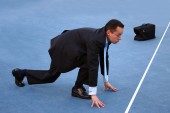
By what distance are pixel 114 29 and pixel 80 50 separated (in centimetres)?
44

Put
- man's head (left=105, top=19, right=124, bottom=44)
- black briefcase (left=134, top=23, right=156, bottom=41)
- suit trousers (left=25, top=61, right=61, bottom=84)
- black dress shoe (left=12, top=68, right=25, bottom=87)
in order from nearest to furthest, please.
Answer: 1. man's head (left=105, top=19, right=124, bottom=44)
2. suit trousers (left=25, top=61, right=61, bottom=84)
3. black dress shoe (left=12, top=68, right=25, bottom=87)
4. black briefcase (left=134, top=23, right=156, bottom=41)

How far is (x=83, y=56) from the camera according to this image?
129 inches

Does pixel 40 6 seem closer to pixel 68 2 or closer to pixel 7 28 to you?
pixel 68 2

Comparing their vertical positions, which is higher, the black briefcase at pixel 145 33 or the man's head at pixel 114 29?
the man's head at pixel 114 29

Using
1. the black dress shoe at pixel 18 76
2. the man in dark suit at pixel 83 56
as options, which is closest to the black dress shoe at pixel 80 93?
the man in dark suit at pixel 83 56

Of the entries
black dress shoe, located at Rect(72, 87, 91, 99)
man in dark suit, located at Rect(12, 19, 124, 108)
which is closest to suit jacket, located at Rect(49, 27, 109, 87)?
man in dark suit, located at Rect(12, 19, 124, 108)

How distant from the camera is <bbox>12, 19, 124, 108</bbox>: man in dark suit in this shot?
3.06m

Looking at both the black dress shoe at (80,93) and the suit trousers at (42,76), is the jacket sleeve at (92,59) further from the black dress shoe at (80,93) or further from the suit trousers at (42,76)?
the suit trousers at (42,76)

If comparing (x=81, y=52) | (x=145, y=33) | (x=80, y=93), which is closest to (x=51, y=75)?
(x=80, y=93)

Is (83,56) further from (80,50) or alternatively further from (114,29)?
(114,29)

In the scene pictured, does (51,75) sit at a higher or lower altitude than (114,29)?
lower

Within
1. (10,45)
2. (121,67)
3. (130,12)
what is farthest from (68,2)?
(121,67)

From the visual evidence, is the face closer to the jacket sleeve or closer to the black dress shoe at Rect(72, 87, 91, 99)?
the jacket sleeve

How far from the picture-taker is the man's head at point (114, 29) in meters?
3.01
